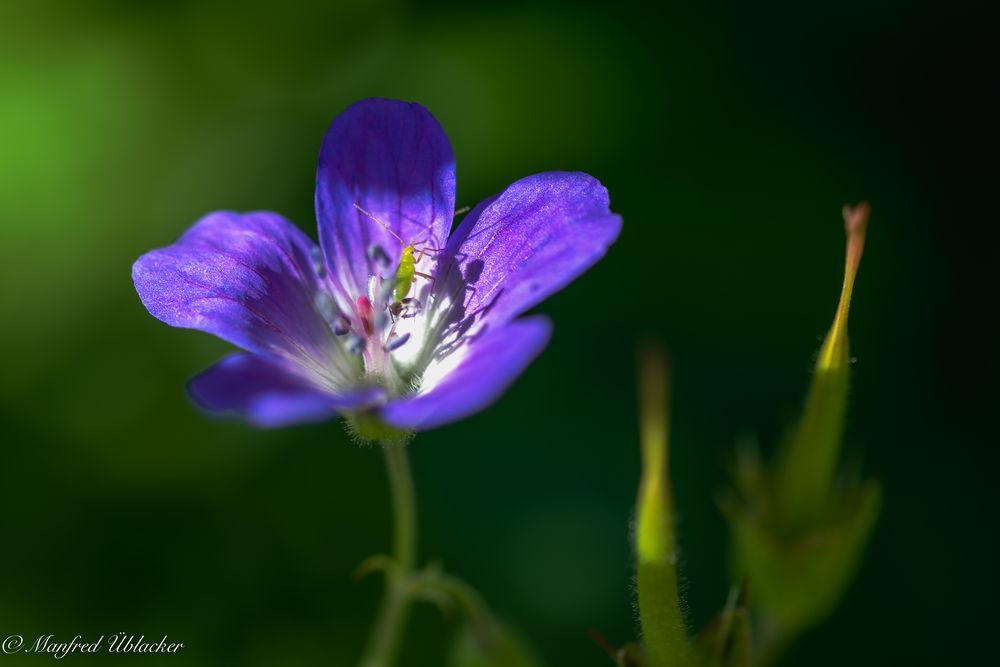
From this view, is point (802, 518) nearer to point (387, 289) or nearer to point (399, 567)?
point (399, 567)

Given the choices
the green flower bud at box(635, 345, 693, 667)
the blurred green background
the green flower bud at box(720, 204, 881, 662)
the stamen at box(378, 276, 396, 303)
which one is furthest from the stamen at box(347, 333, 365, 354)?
the blurred green background

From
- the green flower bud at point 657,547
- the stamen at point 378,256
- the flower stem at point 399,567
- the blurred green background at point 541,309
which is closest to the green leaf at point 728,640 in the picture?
the green flower bud at point 657,547

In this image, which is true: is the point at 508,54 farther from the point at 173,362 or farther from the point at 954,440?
the point at 954,440

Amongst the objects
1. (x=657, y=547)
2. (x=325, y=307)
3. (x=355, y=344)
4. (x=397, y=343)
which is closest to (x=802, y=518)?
(x=657, y=547)

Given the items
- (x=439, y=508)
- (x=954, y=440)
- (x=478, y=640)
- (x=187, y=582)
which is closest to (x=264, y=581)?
(x=187, y=582)

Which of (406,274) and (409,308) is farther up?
(406,274)

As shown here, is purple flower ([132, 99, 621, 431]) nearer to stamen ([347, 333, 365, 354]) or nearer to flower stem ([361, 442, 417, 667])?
stamen ([347, 333, 365, 354])
